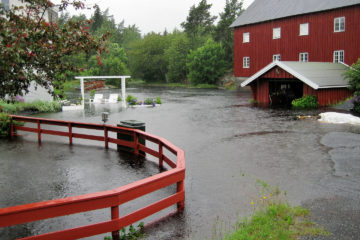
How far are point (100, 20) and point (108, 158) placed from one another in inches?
4378

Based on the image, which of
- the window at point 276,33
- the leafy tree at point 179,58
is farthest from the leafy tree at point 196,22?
the window at point 276,33

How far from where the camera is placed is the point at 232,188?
335 inches

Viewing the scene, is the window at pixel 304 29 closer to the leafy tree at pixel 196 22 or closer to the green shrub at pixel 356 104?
the green shrub at pixel 356 104

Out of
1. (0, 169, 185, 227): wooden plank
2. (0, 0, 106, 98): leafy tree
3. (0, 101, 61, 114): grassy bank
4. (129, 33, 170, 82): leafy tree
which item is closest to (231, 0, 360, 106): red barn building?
(0, 101, 61, 114): grassy bank

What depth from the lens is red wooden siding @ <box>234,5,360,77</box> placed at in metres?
31.1

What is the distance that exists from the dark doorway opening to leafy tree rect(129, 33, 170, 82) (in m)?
55.8

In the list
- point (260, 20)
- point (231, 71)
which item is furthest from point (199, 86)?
point (260, 20)

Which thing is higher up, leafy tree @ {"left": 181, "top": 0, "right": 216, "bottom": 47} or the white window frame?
leafy tree @ {"left": 181, "top": 0, "right": 216, "bottom": 47}

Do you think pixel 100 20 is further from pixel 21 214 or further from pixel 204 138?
pixel 21 214

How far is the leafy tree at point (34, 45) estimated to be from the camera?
5877 millimetres

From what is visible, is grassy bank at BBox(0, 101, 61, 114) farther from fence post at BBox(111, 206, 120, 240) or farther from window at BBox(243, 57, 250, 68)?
fence post at BBox(111, 206, 120, 240)

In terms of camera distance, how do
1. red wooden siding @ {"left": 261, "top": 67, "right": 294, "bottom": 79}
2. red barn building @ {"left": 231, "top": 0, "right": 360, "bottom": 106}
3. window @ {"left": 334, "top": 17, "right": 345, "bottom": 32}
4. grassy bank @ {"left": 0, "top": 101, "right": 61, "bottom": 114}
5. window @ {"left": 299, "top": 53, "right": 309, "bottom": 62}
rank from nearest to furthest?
red barn building @ {"left": 231, "top": 0, "right": 360, "bottom": 106}
red wooden siding @ {"left": 261, "top": 67, "right": 294, "bottom": 79}
grassy bank @ {"left": 0, "top": 101, "right": 61, "bottom": 114}
window @ {"left": 334, "top": 17, "right": 345, "bottom": 32}
window @ {"left": 299, "top": 53, "right": 309, "bottom": 62}

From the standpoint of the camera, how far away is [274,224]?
6328 millimetres

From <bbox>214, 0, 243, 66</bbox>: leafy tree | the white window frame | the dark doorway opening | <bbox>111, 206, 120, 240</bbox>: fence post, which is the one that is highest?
<bbox>214, 0, 243, 66</bbox>: leafy tree
